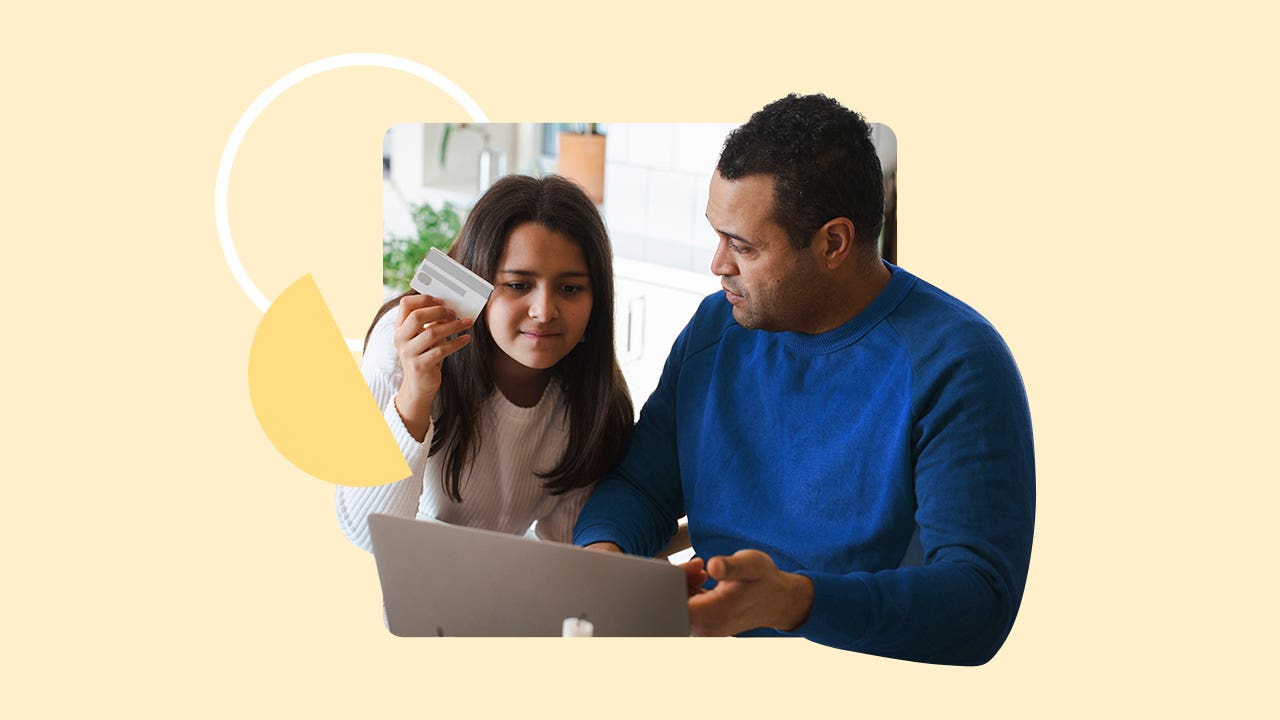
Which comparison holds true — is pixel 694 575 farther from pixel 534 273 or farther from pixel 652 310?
pixel 652 310

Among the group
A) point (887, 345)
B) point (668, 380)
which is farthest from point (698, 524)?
point (887, 345)

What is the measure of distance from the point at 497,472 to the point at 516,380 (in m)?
0.23

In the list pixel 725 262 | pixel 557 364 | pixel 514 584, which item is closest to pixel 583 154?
pixel 557 364

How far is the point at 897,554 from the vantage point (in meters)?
2.61

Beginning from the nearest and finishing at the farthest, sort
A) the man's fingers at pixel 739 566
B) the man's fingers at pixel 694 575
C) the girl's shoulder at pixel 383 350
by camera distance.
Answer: the man's fingers at pixel 739 566 < the man's fingers at pixel 694 575 < the girl's shoulder at pixel 383 350

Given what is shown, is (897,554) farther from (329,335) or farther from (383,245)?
(383,245)

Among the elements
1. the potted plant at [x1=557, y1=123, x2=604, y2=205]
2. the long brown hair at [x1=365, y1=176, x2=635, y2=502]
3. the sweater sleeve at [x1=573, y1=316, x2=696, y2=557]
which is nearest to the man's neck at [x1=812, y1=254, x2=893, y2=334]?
the sweater sleeve at [x1=573, y1=316, x2=696, y2=557]

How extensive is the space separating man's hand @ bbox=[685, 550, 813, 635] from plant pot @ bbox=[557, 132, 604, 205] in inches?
65.5

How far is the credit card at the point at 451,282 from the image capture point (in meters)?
2.70

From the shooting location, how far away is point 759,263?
2641 millimetres

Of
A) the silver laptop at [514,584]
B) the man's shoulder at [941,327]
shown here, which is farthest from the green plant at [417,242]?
the man's shoulder at [941,327]

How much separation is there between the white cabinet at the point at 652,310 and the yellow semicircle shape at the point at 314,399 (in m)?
0.90

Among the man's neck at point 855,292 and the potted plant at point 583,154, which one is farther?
the potted plant at point 583,154

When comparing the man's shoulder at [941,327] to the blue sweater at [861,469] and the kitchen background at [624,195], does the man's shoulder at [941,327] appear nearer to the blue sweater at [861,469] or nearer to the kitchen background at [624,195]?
the blue sweater at [861,469]
